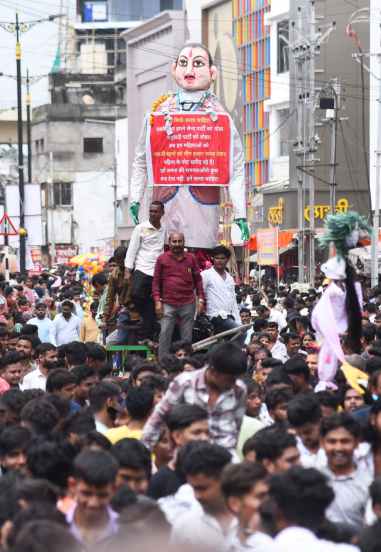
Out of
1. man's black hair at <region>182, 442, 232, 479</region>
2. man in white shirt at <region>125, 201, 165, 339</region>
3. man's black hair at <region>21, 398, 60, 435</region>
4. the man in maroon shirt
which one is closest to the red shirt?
the man in maroon shirt

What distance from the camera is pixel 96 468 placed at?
673 centimetres

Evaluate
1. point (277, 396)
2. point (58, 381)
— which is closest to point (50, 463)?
point (277, 396)

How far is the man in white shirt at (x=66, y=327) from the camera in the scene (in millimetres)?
18875

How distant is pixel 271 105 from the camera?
62.9 metres

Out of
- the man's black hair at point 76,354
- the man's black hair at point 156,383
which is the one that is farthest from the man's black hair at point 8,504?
the man's black hair at point 76,354

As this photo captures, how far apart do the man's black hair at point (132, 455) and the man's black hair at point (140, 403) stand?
3.93 feet

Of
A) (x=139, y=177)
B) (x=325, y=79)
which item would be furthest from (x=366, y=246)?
(x=139, y=177)

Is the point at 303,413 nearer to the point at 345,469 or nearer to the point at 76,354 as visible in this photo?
the point at 345,469

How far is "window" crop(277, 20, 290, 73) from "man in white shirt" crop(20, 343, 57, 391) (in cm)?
4780

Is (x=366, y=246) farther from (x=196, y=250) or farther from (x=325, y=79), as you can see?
(x=196, y=250)

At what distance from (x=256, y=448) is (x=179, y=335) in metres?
8.10

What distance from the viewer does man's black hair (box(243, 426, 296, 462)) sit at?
7.51 metres

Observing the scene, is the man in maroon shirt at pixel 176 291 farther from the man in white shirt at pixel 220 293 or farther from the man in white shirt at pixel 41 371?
the man in white shirt at pixel 41 371

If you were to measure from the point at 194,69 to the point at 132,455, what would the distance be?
10.2 meters
